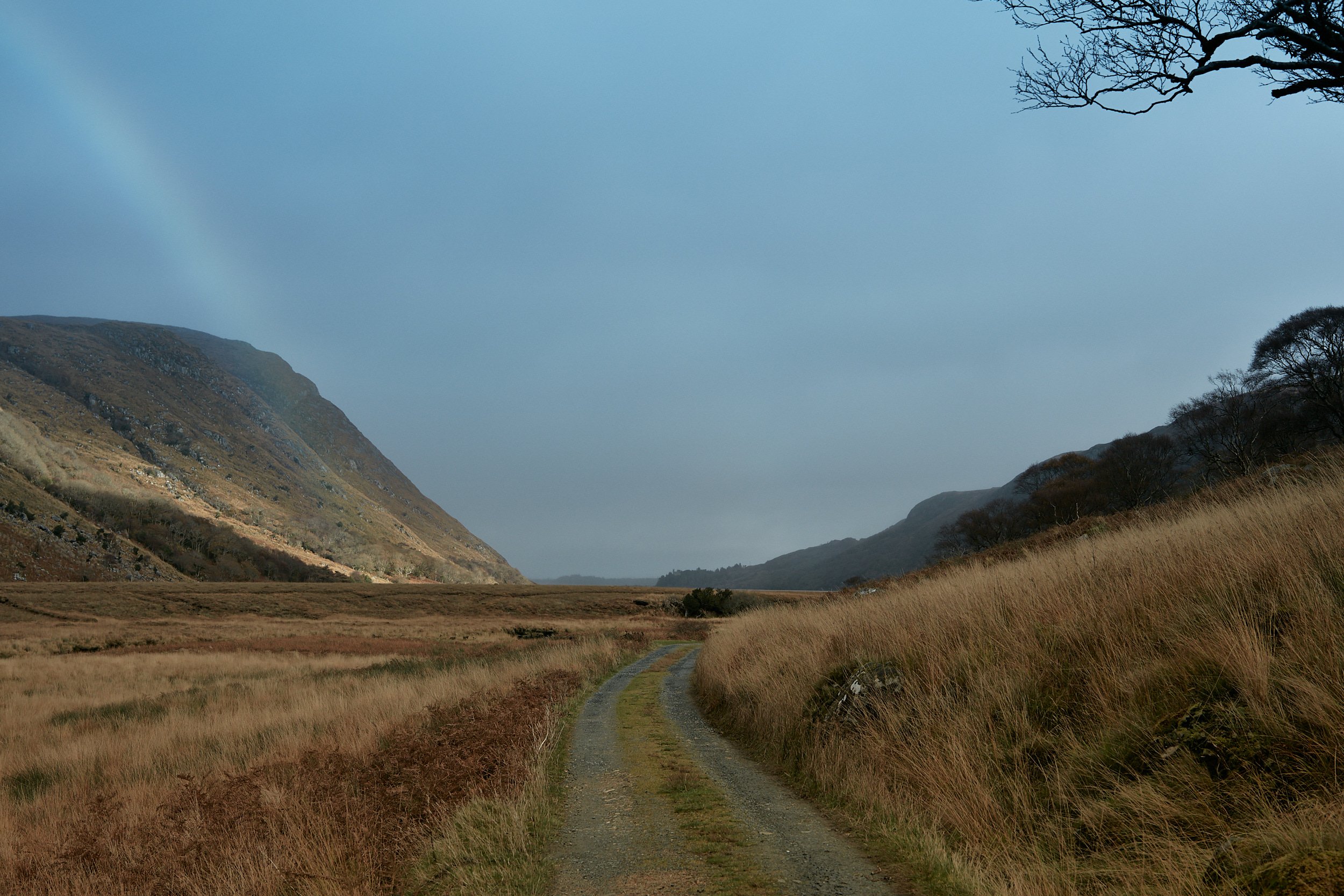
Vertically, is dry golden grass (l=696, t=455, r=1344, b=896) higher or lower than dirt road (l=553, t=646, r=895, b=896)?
higher

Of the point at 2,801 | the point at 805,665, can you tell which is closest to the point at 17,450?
the point at 2,801

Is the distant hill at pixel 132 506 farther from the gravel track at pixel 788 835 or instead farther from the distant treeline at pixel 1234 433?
the distant treeline at pixel 1234 433

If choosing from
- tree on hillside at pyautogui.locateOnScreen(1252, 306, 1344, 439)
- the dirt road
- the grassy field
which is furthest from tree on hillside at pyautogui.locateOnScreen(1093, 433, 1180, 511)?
the dirt road

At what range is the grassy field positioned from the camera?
7.10m

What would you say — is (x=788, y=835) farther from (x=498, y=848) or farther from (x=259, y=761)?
(x=259, y=761)

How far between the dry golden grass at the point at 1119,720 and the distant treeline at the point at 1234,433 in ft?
55.6

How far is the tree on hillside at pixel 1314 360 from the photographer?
139 ft

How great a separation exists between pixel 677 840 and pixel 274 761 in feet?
29.7

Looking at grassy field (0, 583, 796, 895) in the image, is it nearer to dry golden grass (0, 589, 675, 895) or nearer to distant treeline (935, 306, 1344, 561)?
dry golden grass (0, 589, 675, 895)

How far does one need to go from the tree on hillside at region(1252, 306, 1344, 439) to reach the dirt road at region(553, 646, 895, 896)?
51.8 m

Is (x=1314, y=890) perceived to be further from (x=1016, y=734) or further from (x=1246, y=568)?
(x=1246, y=568)

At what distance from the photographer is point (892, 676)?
9.91 metres

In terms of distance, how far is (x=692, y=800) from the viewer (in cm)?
850

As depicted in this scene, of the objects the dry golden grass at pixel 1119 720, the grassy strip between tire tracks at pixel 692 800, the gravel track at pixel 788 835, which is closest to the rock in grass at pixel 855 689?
the dry golden grass at pixel 1119 720
